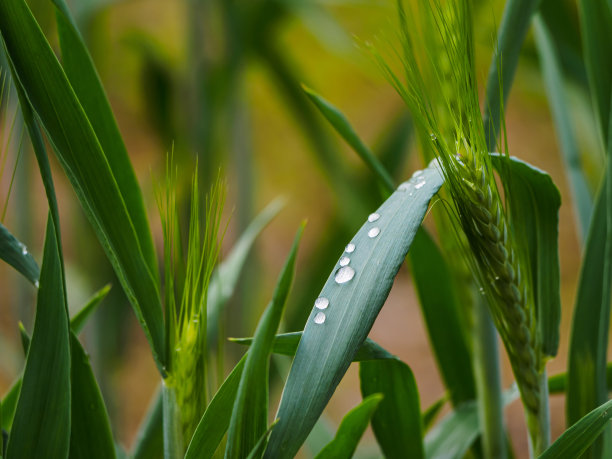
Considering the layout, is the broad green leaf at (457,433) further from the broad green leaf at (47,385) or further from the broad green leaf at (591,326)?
the broad green leaf at (47,385)

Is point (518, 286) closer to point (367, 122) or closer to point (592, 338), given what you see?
point (592, 338)

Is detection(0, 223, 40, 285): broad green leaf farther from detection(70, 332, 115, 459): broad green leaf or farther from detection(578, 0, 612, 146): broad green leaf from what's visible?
detection(578, 0, 612, 146): broad green leaf

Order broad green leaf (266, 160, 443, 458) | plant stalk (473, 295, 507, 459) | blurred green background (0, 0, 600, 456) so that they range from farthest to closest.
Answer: blurred green background (0, 0, 600, 456) < plant stalk (473, 295, 507, 459) < broad green leaf (266, 160, 443, 458)

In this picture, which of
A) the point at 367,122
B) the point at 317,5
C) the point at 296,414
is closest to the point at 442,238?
the point at 296,414

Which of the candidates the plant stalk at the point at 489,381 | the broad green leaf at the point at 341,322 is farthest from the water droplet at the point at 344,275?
the plant stalk at the point at 489,381

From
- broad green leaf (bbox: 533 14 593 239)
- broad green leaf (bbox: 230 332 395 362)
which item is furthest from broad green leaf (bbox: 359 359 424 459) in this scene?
broad green leaf (bbox: 533 14 593 239)

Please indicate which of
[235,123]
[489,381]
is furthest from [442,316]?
[235,123]
